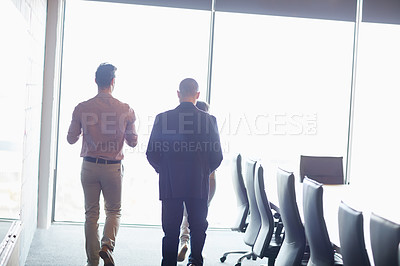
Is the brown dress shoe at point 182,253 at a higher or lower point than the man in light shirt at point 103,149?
lower

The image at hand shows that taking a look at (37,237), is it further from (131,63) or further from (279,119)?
(279,119)

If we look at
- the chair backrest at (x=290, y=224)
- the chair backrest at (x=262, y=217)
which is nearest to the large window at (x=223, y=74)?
the chair backrest at (x=262, y=217)

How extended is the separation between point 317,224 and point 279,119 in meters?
4.52

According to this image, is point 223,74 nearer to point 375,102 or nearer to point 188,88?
point 375,102

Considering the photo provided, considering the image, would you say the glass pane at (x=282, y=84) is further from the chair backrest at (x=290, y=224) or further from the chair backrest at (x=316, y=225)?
the chair backrest at (x=316, y=225)

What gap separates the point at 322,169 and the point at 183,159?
2.32m

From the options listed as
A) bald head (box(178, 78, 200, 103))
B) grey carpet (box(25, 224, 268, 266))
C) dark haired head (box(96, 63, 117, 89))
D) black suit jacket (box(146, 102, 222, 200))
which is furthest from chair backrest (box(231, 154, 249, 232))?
dark haired head (box(96, 63, 117, 89))

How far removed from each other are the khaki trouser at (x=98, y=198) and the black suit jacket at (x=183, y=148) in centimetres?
43

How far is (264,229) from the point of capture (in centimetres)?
445

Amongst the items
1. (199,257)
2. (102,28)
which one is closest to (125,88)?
(102,28)

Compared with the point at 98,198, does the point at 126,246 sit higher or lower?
lower

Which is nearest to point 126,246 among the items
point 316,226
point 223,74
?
point 223,74

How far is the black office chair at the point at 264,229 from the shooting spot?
14.2 feet

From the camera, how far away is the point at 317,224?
320 cm
